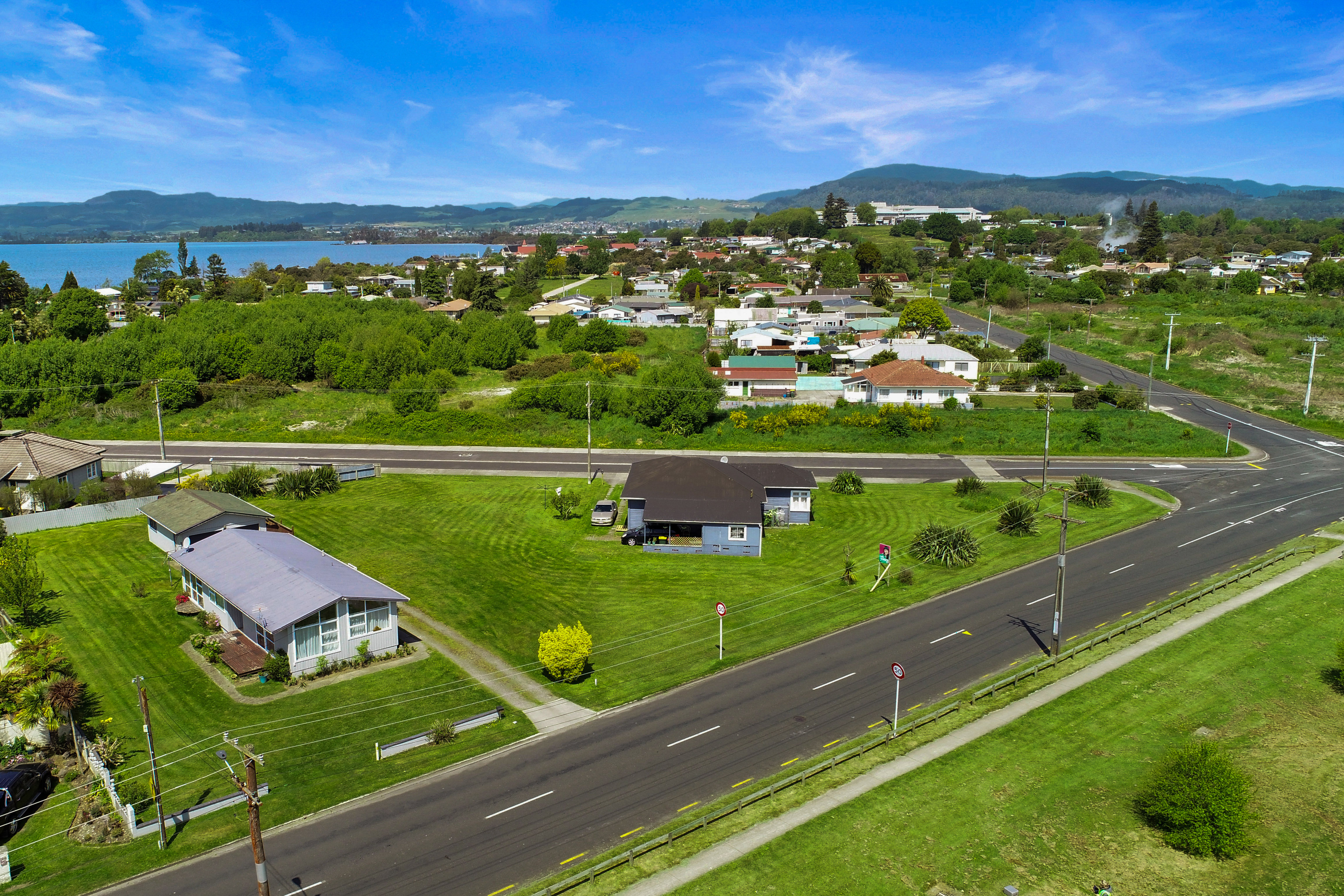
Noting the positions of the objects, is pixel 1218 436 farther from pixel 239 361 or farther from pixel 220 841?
pixel 239 361

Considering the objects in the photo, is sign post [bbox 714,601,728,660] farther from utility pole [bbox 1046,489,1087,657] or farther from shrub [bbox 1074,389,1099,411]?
shrub [bbox 1074,389,1099,411]

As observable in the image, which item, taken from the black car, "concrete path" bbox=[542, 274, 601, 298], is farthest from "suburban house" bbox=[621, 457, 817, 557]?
"concrete path" bbox=[542, 274, 601, 298]

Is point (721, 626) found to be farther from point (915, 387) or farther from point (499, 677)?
point (915, 387)

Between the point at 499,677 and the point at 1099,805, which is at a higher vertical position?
the point at 1099,805

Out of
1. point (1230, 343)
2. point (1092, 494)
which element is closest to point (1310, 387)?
point (1230, 343)

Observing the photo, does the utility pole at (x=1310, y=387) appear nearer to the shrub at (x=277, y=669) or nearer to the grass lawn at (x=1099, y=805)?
the grass lawn at (x=1099, y=805)

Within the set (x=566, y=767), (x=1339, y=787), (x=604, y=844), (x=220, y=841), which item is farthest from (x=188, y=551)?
(x=1339, y=787)

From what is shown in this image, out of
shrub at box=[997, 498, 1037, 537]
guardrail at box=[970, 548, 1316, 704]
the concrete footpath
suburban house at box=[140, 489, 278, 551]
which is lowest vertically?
the concrete footpath

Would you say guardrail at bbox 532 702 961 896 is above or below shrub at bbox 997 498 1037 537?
below
